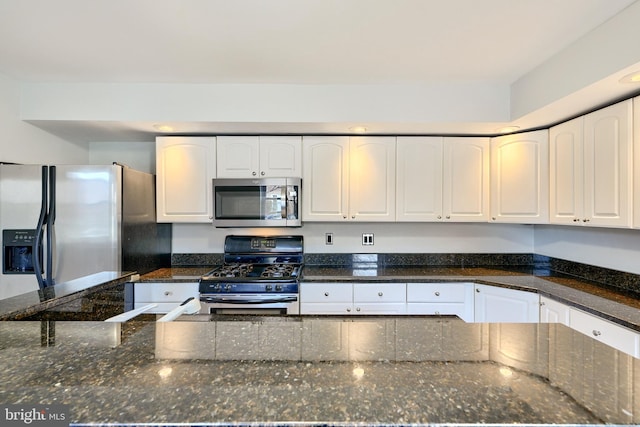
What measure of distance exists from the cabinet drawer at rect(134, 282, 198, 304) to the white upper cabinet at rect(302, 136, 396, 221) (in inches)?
43.6

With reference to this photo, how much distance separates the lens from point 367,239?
10.2ft

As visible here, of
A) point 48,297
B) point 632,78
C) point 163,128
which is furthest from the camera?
point 163,128

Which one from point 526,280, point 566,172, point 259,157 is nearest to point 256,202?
point 259,157

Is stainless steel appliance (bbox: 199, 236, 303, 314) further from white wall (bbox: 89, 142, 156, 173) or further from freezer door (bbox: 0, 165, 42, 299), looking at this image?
white wall (bbox: 89, 142, 156, 173)

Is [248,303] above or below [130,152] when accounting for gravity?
below

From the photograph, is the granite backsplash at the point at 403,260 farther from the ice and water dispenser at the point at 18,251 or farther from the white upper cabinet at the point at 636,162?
the white upper cabinet at the point at 636,162

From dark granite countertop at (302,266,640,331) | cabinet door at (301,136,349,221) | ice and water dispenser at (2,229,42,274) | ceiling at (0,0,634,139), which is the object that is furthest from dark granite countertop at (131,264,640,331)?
ceiling at (0,0,634,139)

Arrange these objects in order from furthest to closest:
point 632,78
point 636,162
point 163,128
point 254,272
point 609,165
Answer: point 254,272 → point 163,128 → point 609,165 → point 636,162 → point 632,78

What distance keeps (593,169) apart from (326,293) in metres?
2.00

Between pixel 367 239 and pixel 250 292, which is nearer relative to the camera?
pixel 250 292

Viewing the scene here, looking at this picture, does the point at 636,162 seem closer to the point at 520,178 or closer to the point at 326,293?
the point at 520,178

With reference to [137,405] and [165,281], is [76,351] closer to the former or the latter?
[137,405]

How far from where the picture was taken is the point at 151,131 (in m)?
2.71

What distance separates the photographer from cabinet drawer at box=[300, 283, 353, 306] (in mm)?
2514
